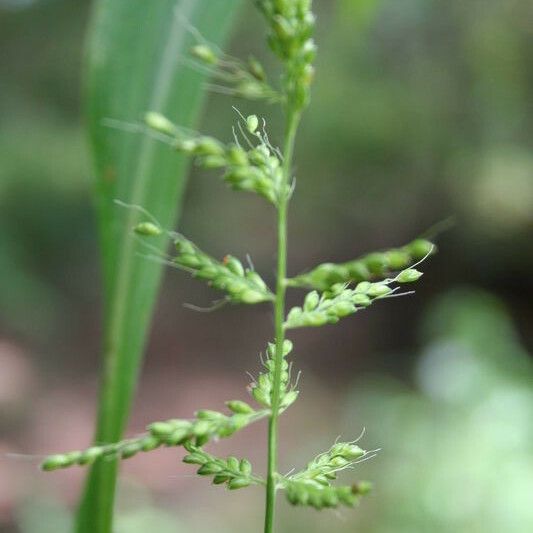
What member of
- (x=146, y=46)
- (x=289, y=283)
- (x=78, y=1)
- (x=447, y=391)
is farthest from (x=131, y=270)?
(x=78, y=1)

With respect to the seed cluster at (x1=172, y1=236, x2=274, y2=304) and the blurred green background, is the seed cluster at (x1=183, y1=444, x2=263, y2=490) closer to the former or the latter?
the seed cluster at (x1=172, y1=236, x2=274, y2=304)

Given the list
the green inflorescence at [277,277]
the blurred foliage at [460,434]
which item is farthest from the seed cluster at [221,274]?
the blurred foliage at [460,434]

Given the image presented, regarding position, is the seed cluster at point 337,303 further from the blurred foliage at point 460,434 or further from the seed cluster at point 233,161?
the blurred foliage at point 460,434

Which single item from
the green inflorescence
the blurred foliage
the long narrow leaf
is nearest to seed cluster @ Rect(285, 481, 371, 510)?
the green inflorescence

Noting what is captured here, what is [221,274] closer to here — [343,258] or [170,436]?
[170,436]

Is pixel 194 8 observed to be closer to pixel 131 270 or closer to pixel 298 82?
pixel 131 270

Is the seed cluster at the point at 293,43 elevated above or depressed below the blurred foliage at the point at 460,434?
below
